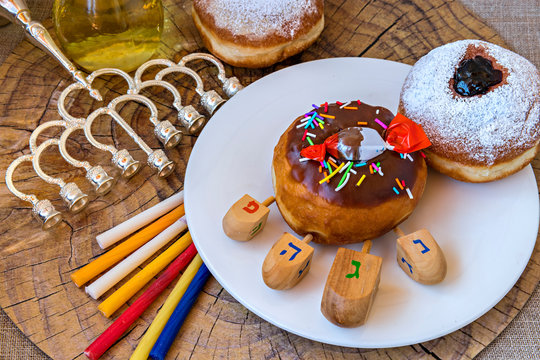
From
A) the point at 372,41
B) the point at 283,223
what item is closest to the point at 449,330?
the point at 283,223

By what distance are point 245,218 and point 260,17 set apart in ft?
2.38

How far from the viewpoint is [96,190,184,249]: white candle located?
1.45 m

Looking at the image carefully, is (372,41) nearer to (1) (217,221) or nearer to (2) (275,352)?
(1) (217,221)

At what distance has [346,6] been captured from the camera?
2016 mm

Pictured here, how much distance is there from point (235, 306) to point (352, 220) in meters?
0.38

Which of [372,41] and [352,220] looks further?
[372,41]

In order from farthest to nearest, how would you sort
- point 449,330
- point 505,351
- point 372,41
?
point 372,41 → point 505,351 → point 449,330

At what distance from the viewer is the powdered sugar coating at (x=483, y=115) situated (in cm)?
138

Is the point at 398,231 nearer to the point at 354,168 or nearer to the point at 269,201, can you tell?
the point at 354,168

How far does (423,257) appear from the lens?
125cm

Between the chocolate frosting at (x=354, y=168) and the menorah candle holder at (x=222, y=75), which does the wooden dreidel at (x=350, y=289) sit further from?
the menorah candle holder at (x=222, y=75)

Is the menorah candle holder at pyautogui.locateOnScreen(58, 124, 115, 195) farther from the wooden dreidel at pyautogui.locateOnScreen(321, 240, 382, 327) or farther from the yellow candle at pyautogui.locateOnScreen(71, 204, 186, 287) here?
the wooden dreidel at pyautogui.locateOnScreen(321, 240, 382, 327)

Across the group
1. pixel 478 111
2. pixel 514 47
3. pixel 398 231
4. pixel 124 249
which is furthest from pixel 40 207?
pixel 514 47

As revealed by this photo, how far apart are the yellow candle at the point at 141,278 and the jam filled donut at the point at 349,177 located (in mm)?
303
